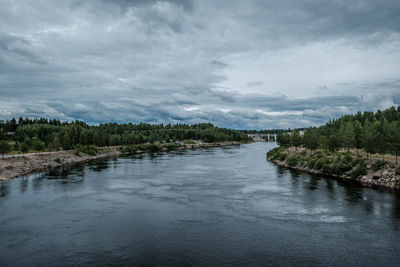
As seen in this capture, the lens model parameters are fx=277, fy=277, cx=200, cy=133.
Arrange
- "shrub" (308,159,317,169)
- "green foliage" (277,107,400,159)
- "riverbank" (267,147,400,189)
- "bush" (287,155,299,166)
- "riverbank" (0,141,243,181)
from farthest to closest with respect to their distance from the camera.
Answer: "bush" (287,155,299,166) → "shrub" (308,159,317,169) → "riverbank" (0,141,243,181) → "green foliage" (277,107,400,159) → "riverbank" (267,147,400,189)

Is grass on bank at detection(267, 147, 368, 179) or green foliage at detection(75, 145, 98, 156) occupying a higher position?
green foliage at detection(75, 145, 98, 156)

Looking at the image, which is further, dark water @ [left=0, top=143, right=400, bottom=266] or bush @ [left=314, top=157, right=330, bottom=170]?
bush @ [left=314, top=157, right=330, bottom=170]

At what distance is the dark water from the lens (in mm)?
19172

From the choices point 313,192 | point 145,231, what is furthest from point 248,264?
point 313,192

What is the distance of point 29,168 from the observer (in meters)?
57.9

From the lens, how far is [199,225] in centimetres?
2512

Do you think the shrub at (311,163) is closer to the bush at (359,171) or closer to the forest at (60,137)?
the bush at (359,171)

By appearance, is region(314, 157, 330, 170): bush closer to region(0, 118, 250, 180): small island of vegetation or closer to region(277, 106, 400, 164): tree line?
region(277, 106, 400, 164): tree line

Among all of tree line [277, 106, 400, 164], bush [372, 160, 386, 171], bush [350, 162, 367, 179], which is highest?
tree line [277, 106, 400, 164]

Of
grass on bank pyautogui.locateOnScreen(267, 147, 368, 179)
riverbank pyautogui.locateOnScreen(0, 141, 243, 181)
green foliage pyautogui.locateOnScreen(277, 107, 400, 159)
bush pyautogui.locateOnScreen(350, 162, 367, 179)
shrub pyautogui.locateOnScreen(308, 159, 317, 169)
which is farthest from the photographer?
shrub pyautogui.locateOnScreen(308, 159, 317, 169)

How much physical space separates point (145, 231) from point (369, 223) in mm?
20252

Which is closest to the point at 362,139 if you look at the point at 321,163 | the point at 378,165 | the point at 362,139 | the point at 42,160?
the point at 362,139

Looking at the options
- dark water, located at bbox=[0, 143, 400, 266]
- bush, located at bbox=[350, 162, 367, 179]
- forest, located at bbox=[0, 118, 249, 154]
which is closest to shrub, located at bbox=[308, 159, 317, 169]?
bush, located at bbox=[350, 162, 367, 179]

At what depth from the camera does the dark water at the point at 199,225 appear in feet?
62.9
